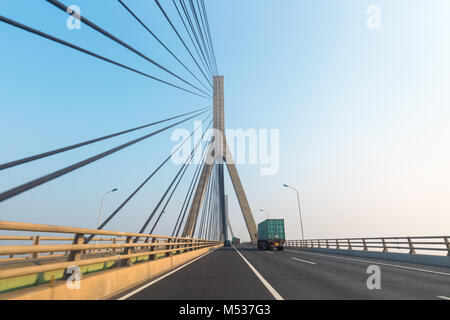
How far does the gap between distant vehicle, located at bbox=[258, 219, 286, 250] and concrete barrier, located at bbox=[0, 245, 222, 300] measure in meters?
22.8

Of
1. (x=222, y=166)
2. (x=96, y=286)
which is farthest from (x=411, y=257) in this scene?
(x=222, y=166)

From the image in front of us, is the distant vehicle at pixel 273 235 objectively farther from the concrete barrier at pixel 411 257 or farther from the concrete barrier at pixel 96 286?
the concrete barrier at pixel 96 286

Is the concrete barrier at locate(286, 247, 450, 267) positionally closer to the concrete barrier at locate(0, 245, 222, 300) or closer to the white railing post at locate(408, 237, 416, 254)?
the white railing post at locate(408, 237, 416, 254)

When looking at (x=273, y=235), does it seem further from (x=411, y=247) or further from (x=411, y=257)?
(x=411, y=257)

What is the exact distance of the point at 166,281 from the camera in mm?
6879

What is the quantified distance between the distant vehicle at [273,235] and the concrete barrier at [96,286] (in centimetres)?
2278

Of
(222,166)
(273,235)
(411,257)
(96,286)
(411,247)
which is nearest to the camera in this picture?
(96,286)

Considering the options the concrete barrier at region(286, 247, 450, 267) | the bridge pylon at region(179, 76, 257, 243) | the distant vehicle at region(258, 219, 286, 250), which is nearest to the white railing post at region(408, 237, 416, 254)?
the concrete barrier at region(286, 247, 450, 267)

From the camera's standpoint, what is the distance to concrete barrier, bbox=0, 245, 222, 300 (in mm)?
3517

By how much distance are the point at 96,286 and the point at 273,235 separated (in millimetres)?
26815

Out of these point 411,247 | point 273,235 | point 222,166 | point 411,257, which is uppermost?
point 222,166

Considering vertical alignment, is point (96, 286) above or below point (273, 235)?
below

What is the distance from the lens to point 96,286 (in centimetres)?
477

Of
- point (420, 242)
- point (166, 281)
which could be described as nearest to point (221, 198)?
point (420, 242)
